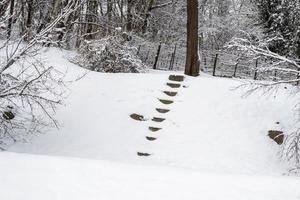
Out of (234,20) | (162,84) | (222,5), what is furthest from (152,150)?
(222,5)

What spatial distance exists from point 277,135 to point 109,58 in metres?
5.96

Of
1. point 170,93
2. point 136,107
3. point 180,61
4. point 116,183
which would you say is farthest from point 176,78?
point 180,61

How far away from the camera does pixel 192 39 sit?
13414 mm

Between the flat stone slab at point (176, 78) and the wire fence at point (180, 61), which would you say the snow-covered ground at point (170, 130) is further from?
the wire fence at point (180, 61)

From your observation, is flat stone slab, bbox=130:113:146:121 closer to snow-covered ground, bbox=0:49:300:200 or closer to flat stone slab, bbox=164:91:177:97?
snow-covered ground, bbox=0:49:300:200

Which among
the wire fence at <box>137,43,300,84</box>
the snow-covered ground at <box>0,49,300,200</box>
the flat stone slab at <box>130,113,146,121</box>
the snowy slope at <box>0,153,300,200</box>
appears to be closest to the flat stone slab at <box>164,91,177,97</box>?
the snow-covered ground at <box>0,49,300,200</box>

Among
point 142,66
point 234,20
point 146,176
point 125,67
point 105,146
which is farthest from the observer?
point 234,20

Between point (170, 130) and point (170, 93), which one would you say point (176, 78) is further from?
point (170, 130)

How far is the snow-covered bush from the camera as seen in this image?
13859 mm

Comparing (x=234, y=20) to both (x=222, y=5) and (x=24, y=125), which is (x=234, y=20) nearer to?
(x=222, y=5)

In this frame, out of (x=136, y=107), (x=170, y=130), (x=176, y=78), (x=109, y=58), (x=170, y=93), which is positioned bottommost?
(x=170, y=130)

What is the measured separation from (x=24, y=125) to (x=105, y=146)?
2.16m

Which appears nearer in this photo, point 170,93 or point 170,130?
point 170,130

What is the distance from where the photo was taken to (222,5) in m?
33.7
